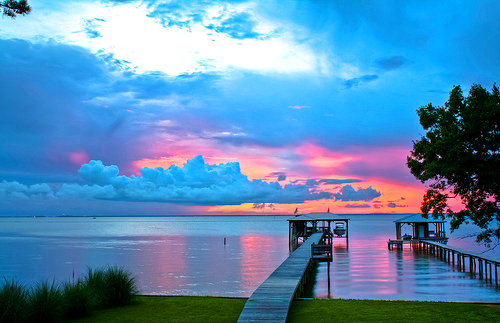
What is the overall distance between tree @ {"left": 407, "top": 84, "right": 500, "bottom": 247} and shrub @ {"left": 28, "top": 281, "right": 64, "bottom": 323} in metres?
10.6

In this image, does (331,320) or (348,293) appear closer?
(331,320)

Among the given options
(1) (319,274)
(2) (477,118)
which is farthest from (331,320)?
(1) (319,274)

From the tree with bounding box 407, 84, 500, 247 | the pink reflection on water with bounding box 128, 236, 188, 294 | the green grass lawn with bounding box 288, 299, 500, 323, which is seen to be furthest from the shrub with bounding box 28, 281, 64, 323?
the pink reflection on water with bounding box 128, 236, 188, 294

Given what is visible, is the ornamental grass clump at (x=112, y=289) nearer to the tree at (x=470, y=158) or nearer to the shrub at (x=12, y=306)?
the shrub at (x=12, y=306)

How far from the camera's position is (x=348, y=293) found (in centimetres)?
2073

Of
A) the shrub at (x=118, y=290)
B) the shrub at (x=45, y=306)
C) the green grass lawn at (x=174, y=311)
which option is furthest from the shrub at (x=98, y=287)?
the shrub at (x=45, y=306)

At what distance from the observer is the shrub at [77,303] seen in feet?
38.2

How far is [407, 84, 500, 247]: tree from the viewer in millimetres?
12156

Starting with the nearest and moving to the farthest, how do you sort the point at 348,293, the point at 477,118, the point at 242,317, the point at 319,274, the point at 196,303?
the point at 242,317
the point at 477,118
the point at 196,303
the point at 348,293
the point at 319,274

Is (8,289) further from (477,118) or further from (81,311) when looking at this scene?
(477,118)

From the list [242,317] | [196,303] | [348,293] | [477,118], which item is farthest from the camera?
[348,293]

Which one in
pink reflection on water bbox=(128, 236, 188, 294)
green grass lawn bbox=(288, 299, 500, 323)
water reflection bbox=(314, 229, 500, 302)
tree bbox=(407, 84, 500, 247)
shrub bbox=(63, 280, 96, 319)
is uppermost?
tree bbox=(407, 84, 500, 247)

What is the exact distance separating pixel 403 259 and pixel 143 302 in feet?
91.8

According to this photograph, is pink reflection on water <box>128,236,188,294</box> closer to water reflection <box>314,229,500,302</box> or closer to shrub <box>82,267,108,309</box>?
water reflection <box>314,229,500,302</box>
